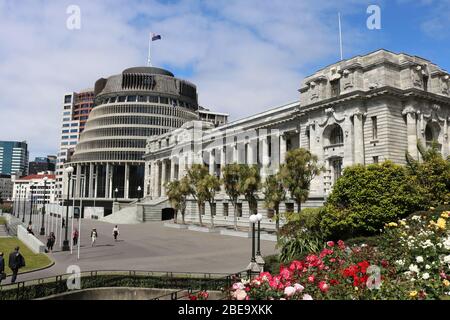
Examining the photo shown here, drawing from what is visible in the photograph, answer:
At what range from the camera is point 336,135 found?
47781 millimetres

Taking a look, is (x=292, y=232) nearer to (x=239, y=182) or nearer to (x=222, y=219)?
(x=239, y=182)

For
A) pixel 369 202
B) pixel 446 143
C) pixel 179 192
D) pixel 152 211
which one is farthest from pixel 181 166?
pixel 369 202

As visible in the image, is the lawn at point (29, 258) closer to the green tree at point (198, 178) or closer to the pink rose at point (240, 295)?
the pink rose at point (240, 295)

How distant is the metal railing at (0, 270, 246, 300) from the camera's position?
56.0 feet

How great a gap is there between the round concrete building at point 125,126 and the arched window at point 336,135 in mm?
77885

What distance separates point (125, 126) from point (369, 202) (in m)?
101

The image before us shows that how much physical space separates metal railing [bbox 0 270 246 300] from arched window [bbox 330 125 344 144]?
1210 inches

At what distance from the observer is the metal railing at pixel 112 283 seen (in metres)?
17.1

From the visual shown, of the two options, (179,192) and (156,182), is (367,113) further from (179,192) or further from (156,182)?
(156,182)

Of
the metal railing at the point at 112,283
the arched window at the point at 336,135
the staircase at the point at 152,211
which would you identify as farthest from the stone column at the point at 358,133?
the staircase at the point at 152,211
